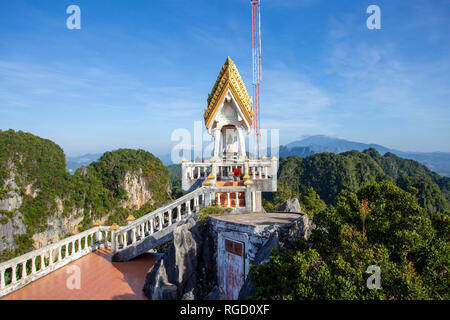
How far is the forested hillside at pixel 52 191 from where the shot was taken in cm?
3719

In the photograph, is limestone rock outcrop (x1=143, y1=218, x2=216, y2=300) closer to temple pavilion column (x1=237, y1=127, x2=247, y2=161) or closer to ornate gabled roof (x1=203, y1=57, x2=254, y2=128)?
temple pavilion column (x1=237, y1=127, x2=247, y2=161)

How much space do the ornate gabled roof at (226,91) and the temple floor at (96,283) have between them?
703 cm

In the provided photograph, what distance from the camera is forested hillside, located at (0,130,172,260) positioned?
3719 cm

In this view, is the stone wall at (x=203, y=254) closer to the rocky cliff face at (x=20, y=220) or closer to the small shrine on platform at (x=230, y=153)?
the small shrine on platform at (x=230, y=153)

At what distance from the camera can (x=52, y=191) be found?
42.9m

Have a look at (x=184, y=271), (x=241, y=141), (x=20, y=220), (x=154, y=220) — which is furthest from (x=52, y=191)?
(x=184, y=271)

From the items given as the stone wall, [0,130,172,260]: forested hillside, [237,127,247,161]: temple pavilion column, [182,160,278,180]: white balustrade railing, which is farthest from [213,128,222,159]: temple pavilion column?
[0,130,172,260]: forested hillside

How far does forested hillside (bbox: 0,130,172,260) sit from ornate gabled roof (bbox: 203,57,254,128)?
27.5 m

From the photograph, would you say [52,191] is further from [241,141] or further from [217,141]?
[241,141]

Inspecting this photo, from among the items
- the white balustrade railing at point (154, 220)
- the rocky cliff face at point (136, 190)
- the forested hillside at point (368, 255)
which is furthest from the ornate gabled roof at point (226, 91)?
the rocky cliff face at point (136, 190)
